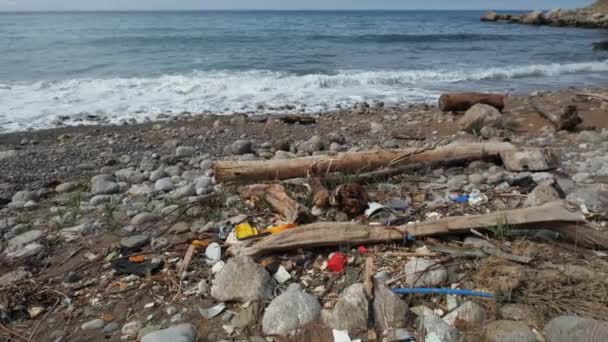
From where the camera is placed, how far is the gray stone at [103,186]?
4.11 meters

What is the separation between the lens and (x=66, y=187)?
4.32 meters

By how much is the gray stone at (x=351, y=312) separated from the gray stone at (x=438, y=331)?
307 mm

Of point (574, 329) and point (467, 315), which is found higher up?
point (574, 329)

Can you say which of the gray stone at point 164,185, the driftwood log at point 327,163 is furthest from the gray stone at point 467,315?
→ the gray stone at point 164,185

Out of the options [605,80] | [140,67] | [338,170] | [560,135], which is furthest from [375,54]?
[338,170]

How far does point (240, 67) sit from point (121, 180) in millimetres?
10034

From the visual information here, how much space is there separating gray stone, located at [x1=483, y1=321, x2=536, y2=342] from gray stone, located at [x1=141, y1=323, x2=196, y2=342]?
1492 mm

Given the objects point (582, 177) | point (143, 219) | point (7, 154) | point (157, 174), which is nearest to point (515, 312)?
point (582, 177)

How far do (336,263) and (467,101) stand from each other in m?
5.91

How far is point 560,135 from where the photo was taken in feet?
18.7

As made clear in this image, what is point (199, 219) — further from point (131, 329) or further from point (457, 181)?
point (457, 181)

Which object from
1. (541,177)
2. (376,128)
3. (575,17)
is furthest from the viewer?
(575,17)

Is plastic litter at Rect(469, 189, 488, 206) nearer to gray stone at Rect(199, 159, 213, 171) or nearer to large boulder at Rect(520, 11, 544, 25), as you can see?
gray stone at Rect(199, 159, 213, 171)

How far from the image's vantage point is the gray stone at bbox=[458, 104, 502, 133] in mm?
6160
